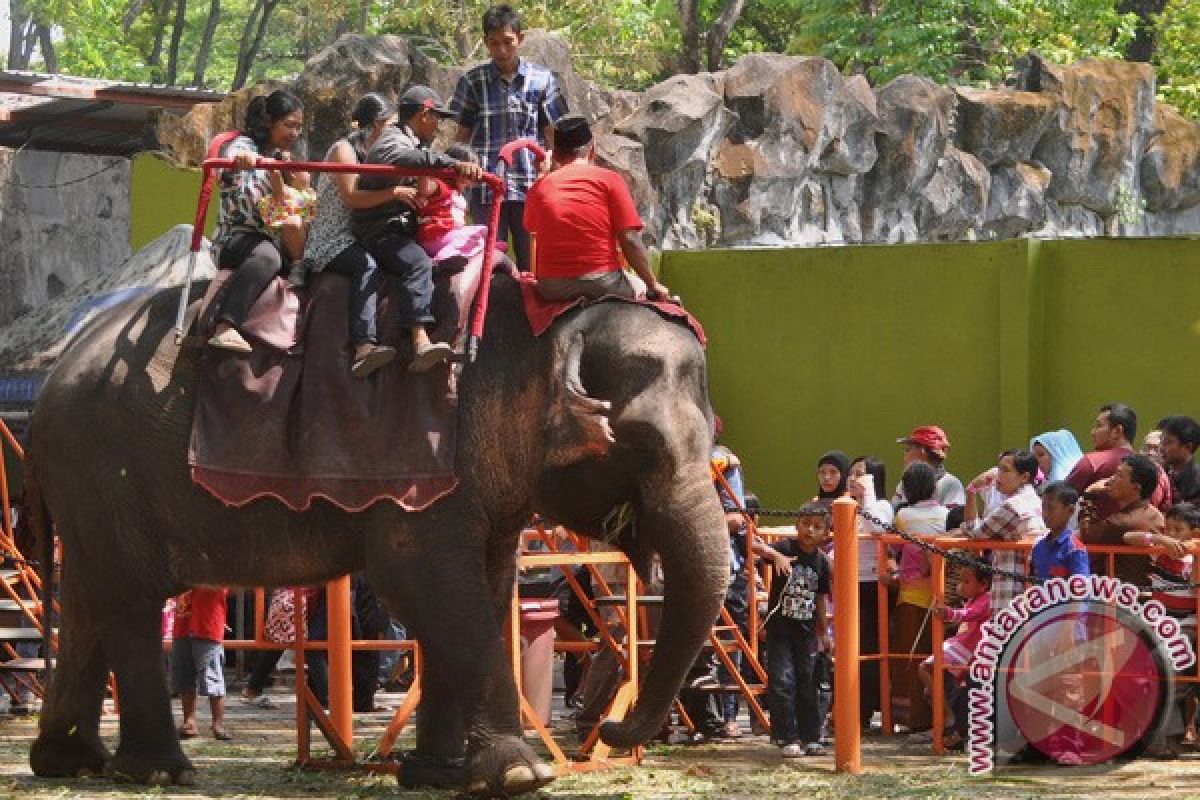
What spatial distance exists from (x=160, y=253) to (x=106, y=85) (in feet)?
16.5

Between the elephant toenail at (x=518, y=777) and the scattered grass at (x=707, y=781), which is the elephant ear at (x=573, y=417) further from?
the scattered grass at (x=707, y=781)

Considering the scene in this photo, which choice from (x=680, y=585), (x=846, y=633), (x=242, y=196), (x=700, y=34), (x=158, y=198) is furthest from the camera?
(x=700, y=34)

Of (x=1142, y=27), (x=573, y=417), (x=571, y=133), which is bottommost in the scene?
(x=573, y=417)

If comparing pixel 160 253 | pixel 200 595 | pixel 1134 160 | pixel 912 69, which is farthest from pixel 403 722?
pixel 912 69

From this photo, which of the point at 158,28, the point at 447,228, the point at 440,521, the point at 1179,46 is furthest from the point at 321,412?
the point at 158,28

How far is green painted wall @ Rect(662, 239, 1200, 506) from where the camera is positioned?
17.5 meters

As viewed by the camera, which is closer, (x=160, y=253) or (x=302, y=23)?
(x=160, y=253)

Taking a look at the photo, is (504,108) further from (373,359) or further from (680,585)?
(680,585)

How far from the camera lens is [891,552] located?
1367cm

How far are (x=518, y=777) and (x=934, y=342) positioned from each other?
9.85 metres

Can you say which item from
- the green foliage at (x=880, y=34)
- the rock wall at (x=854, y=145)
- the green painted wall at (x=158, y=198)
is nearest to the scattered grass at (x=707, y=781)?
the rock wall at (x=854, y=145)

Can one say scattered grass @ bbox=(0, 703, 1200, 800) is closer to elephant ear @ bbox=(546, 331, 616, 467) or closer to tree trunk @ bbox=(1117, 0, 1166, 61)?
elephant ear @ bbox=(546, 331, 616, 467)

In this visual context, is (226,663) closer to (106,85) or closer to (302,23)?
(106,85)

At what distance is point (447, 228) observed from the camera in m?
10.1
